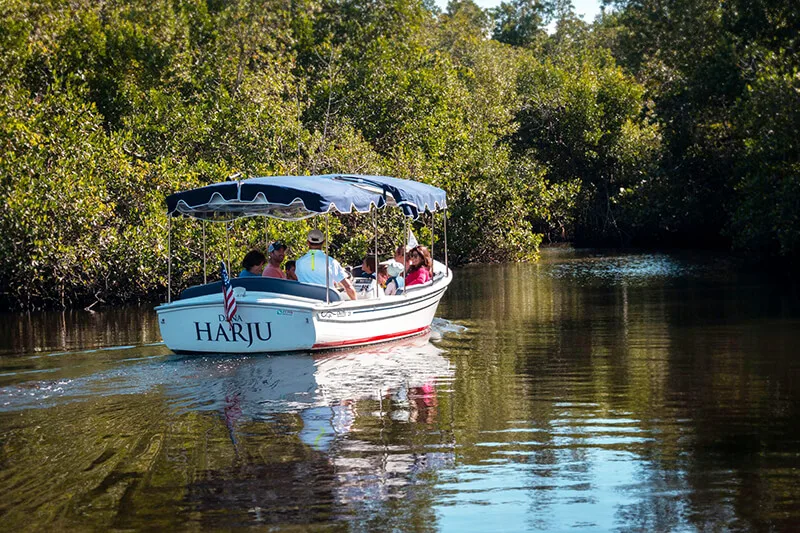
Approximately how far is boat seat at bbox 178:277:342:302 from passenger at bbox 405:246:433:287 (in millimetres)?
3098

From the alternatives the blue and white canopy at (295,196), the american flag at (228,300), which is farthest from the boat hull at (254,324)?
the blue and white canopy at (295,196)

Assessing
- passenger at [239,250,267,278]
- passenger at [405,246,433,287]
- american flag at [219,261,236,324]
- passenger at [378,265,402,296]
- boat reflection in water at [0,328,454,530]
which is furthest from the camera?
passenger at [405,246,433,287]

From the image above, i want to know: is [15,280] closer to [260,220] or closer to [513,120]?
[260,220]

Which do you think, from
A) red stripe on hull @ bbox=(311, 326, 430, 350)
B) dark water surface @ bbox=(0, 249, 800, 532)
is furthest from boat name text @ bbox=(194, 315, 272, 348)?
red stripe on hull @ bbox=(311, 326, 430, 350)

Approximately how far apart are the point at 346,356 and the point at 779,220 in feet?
50.7

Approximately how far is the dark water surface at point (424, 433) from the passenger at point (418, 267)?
36.6 inches

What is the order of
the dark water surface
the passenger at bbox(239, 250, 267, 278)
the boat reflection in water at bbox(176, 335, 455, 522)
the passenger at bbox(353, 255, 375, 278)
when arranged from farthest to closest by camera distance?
the passenger at bbox(353, 255, 375, 278) → the passenger at bbox(239, 250, 267, 278) → the boat reflection in water at bbox(176, 335, 455, 522) → the dark water surface

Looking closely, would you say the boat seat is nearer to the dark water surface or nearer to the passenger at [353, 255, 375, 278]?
the dark water surface

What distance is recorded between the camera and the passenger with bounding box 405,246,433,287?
1666cm

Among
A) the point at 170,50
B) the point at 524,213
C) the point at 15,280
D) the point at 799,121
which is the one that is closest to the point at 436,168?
the point at 524,213

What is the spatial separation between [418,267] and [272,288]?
379cm

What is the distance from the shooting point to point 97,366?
13125mm

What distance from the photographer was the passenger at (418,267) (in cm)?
1666

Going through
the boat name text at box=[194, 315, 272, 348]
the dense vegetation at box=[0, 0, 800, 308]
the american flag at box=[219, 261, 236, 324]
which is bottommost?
the boat name text at box=[194, 315, 272, 348]
